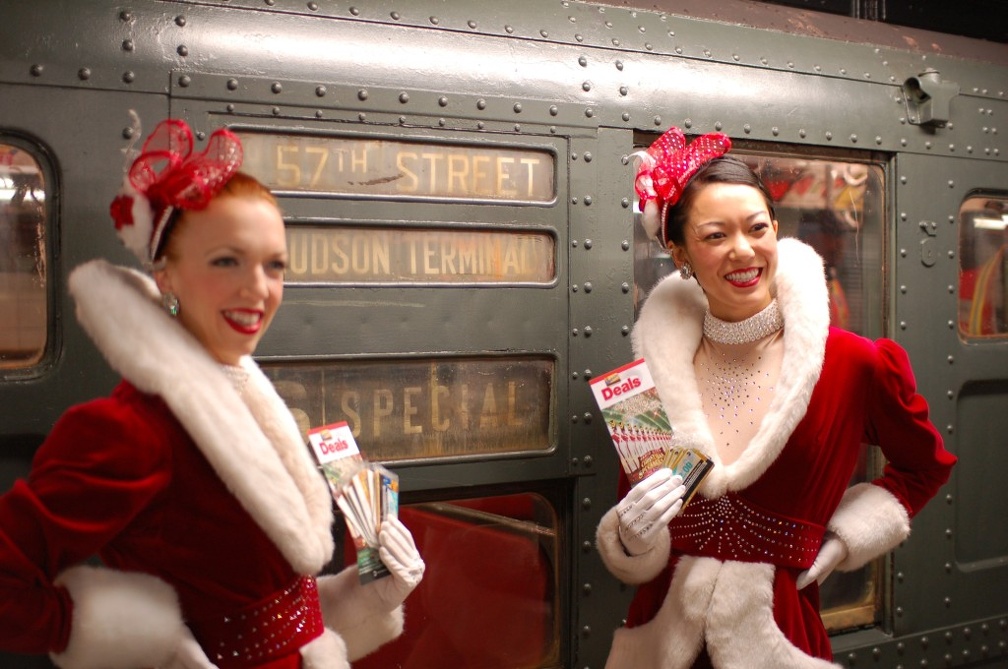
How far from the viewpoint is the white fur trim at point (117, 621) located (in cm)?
145

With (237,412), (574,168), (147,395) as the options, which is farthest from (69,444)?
(574,168)

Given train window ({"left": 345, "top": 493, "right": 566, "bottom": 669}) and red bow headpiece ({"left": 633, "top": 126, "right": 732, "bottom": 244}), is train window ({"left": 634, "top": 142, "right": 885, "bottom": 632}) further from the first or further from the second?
train window ({"left": 345, "top": 493, "right": 566, "bottom": 669})

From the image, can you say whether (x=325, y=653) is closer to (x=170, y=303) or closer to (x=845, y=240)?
(x=170, y=303)

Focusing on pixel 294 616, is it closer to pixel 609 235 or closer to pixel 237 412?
pixel 237 412

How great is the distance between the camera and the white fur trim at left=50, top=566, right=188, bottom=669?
145cm

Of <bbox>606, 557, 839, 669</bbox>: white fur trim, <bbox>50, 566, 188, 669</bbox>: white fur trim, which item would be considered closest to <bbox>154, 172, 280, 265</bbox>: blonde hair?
<bbox>50, 566, 188, 669</bbox>: white fur trim

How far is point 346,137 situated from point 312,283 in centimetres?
38

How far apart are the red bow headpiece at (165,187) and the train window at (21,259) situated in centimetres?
58

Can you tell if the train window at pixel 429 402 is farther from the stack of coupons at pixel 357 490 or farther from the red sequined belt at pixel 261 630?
the red sequined belt at pixel 261 630

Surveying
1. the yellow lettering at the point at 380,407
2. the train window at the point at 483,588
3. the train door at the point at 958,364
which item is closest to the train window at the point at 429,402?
the yellow lettering at the point at 380,407

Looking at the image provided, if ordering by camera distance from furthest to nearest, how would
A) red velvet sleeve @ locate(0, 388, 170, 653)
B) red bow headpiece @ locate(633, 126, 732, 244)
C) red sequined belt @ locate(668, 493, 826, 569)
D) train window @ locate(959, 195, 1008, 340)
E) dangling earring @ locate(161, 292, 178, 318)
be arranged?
train window @ locate(959, 195, 1008, 340)
red bow headpiece @ locate(633, 126, 732, 244)
red sequined belt @ locate(668, 493, 826, 569)
dangling earring @ locate(161, 292, 178, 318)
red velvet sleeve @ locate(0, 388, 170, 653)

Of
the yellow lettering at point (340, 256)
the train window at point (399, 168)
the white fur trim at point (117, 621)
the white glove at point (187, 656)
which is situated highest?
the train window at point (399, 168)

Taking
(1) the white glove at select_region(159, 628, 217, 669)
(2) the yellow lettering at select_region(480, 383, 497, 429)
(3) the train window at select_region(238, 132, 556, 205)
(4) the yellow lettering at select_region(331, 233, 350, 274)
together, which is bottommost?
(1) the white glove at select_region(159, 628, 217, 669)

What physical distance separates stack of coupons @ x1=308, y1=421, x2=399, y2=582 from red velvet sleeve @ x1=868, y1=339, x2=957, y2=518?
46.6 inches
